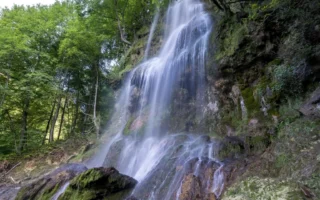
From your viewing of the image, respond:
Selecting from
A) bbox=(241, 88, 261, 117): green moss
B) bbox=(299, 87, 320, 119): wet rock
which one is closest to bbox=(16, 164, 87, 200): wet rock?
bbox=(241, 88, 261, 117): green moss

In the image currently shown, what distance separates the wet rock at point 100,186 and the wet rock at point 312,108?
430 centimetres

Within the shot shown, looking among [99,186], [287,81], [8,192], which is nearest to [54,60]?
[8,192]

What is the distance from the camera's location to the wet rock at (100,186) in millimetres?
4943

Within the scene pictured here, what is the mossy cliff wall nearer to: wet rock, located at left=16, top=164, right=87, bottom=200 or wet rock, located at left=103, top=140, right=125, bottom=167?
wet rock, located at left=103, top=140, right=125, bottom=167

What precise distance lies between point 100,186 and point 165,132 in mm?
4488

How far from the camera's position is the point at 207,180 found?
175 inches

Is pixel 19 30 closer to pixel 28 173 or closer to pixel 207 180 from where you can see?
pixel 28 173

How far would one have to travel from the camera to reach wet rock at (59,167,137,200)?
494 cm

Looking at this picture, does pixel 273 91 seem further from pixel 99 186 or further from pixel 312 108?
pixel 99 186

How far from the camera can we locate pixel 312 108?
480 centimetres

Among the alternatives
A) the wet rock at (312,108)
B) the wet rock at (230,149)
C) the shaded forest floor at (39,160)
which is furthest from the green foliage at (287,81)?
the shaded forest floor at (39,160)

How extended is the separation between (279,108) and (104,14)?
46.1 feet

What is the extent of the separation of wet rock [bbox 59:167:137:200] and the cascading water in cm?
38

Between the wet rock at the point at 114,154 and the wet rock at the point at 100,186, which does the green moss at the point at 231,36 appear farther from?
the wet rock at the point at 114,154
